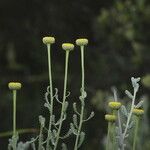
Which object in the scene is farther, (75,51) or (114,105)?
(75,51)

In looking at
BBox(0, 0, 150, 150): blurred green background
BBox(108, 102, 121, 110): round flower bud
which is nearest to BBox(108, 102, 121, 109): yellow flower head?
BBox(108, 102, 121, 110): round flower bud

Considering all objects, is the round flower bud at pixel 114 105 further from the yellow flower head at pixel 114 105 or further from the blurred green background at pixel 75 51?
the blurred green background at pixel 75 51

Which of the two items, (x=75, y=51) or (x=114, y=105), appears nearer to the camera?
(x=114, y=105)

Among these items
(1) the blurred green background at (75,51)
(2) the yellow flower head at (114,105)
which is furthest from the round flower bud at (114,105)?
(1) the blurred green background at (75,51)

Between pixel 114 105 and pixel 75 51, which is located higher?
pixel 75 51

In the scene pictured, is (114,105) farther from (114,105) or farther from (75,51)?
(75,51)

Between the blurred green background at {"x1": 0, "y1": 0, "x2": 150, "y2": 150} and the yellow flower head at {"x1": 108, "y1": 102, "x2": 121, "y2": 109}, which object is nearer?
the yellow flower head at {"x1": 108, "y1": 102, "x2": 121, "y2": 109}

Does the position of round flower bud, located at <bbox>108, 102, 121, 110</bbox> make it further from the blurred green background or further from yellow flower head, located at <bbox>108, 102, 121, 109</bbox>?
the blurred green background

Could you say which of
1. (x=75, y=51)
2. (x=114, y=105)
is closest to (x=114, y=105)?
(x=114, y=105)

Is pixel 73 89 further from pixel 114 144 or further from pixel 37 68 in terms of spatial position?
pixel 114 144
